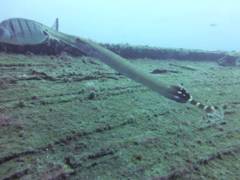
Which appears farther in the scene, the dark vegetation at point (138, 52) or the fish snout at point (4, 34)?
the dark vegetation at point (138, 52)

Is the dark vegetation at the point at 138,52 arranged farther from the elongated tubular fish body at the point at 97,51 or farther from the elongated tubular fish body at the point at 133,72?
the elongated tubular fish body at the point at 133,72

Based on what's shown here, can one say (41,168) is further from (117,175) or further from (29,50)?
(29,50)

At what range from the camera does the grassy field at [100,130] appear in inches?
98.3

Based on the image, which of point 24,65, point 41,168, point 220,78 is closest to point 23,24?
point 24,65

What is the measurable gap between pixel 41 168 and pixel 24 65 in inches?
→ 109

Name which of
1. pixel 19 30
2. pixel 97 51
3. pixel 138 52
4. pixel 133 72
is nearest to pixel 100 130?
pixel 133 72

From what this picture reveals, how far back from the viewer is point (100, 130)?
10.4 ft

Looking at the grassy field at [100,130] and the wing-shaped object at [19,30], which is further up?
the wing-shaped object at [19,30]

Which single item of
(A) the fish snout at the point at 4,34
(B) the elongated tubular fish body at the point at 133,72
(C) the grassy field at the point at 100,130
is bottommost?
(C) the grassy field at the point at 100,130

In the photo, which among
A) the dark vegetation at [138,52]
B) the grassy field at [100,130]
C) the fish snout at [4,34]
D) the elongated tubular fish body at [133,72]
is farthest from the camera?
the dark vegetation at [138,52]

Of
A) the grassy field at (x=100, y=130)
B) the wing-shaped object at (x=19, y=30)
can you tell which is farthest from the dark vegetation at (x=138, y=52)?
the wing-shaped object at (x=19, y=30)

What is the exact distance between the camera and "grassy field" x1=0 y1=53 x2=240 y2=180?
250 centimetres

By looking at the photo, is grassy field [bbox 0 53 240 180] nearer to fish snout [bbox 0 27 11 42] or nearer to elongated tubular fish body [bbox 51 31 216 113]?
elongated tubular fish body [bbox 51 31 216 113]

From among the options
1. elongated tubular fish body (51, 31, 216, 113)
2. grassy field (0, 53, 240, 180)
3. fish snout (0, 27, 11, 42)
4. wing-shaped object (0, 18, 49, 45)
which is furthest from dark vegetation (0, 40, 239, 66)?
elongated tubular fish body (51, 31, 216, 113)
